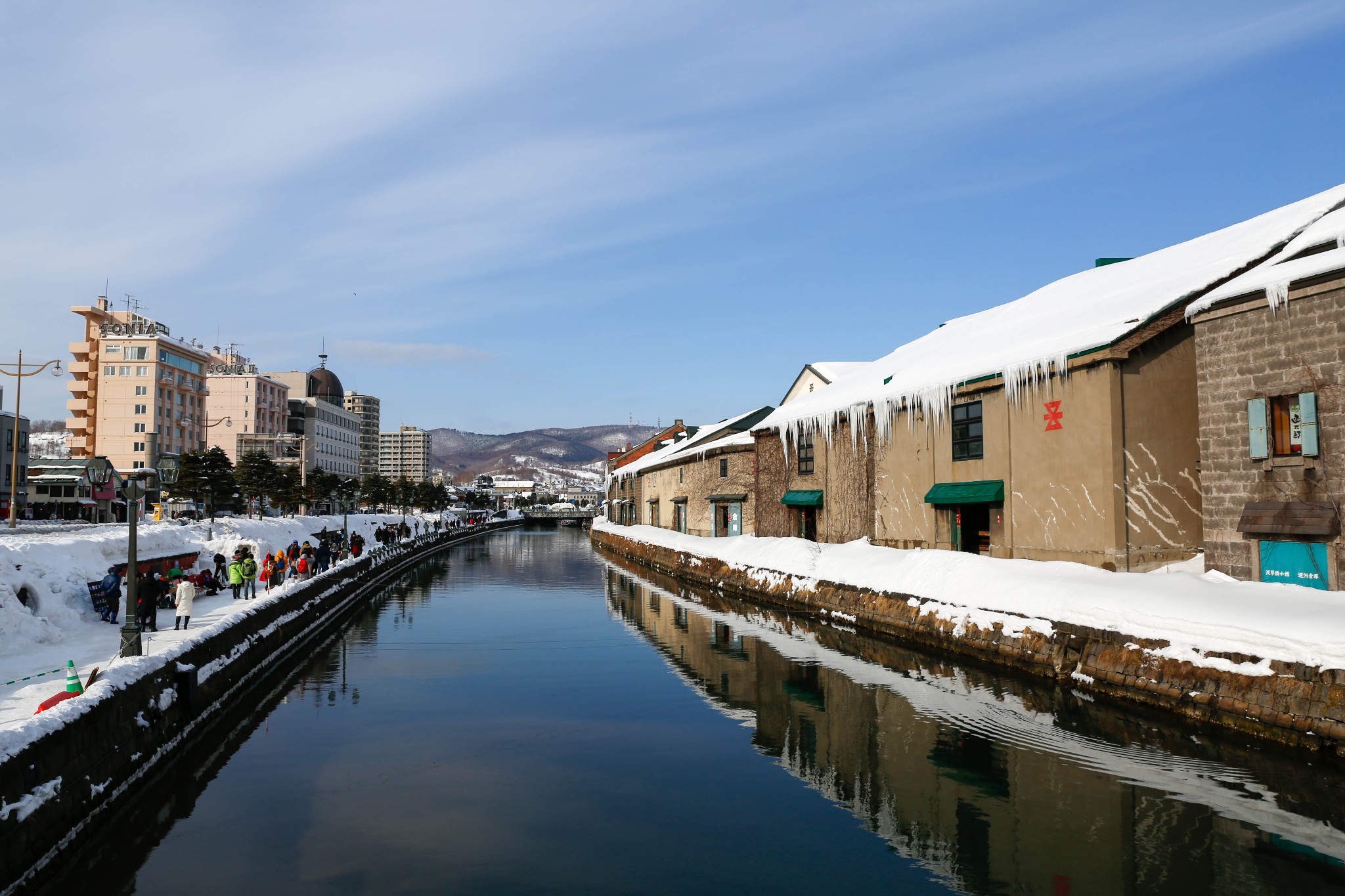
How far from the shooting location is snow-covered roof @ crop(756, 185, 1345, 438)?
22.7 metres

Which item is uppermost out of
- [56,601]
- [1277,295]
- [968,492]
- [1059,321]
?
[1059,321]

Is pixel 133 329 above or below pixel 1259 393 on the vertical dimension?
above

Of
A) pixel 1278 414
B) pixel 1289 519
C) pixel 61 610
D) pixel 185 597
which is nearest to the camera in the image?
pixel 1289 519

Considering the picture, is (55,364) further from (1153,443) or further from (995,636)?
(1153,443)

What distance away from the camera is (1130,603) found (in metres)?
18.4

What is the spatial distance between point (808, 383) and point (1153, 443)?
39.0 meters

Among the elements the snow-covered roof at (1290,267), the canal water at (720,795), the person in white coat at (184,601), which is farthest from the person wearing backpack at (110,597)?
the snow-covered roof at (1290,267)

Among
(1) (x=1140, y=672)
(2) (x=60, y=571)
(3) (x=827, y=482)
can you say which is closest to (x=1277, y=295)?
(1) (x=1140, y=672)

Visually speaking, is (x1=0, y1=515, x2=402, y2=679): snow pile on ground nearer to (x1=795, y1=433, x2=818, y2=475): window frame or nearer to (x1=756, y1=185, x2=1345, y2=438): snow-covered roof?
(x1=756, y1=185, x2=1345, y2=438): snow-covered roof

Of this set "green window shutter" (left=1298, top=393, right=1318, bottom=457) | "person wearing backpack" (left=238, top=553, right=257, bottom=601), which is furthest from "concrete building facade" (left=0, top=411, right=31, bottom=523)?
"green window shutter" (left=1298, top=393, right=1318, bottom=457)

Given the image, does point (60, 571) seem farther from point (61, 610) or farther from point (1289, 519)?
point (1289, 519)

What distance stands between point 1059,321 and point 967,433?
4.85 meters

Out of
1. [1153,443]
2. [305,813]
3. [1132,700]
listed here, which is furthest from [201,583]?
[1153,443]

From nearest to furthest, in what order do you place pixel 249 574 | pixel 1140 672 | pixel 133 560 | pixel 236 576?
pixel 133 560
pixel 1140 672
pixel 236 576
pixel 249 574
